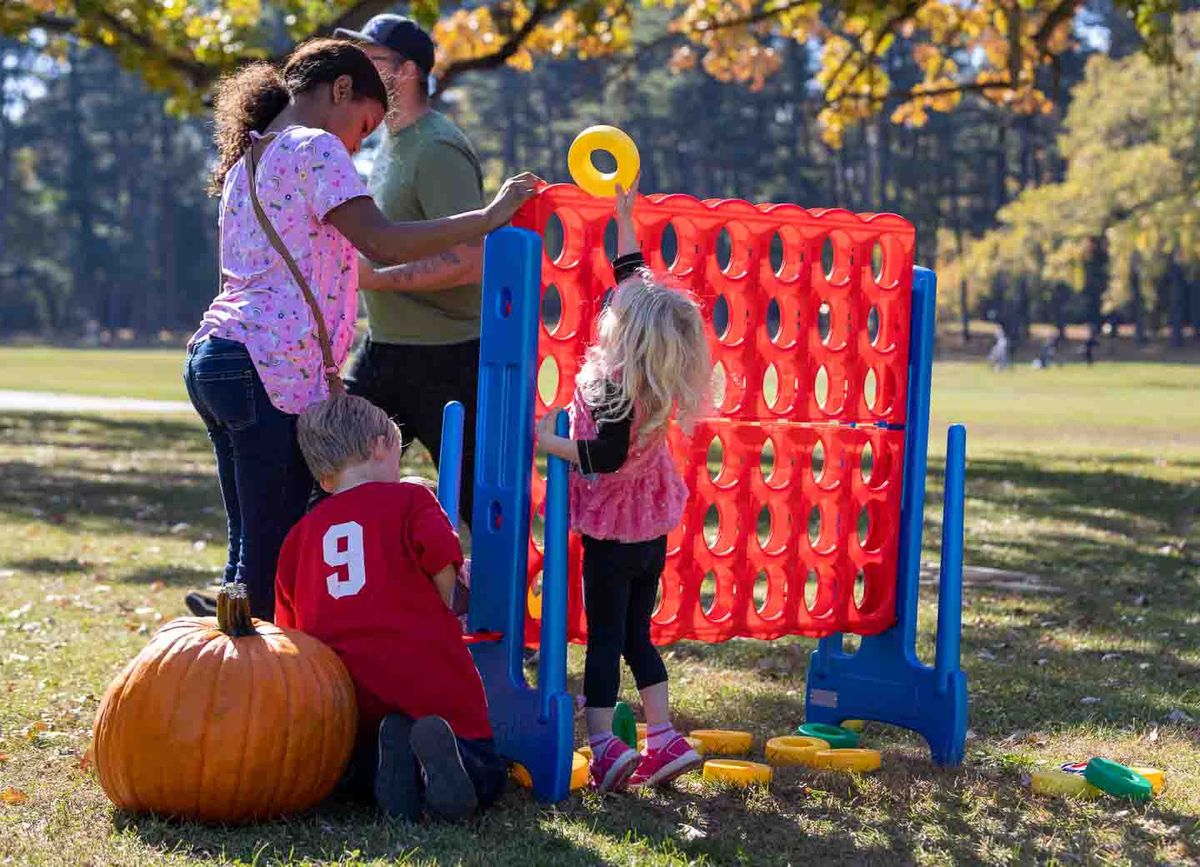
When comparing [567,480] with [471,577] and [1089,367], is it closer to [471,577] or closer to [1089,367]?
[471,577]

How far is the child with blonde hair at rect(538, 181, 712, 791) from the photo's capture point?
453 cm

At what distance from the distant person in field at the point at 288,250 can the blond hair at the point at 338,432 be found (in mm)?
153

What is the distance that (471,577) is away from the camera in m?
4.78

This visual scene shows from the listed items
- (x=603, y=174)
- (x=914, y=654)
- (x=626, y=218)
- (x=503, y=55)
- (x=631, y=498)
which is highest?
(x=503, y=55)

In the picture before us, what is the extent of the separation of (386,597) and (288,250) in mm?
1004

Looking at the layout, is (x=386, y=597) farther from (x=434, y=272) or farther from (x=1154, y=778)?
(x=1154, y=778)

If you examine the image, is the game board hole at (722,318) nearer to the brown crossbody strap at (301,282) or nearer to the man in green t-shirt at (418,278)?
the man in green t-shirt at (418,278)

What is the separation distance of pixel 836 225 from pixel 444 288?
134cm

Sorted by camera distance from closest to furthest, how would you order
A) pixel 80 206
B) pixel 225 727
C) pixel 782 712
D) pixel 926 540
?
pixel 225 727
pixel 782 712
pixel 926 540
pixel 80 206

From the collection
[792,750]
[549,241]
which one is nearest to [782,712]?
[792,750]

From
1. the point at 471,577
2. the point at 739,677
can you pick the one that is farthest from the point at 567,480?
the point at 739,677

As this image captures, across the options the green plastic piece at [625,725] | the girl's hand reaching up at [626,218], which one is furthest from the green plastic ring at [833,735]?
the girl's hand reaching up at [626,218]

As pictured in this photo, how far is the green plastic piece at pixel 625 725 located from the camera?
196 inches

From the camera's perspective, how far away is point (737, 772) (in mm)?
4746
